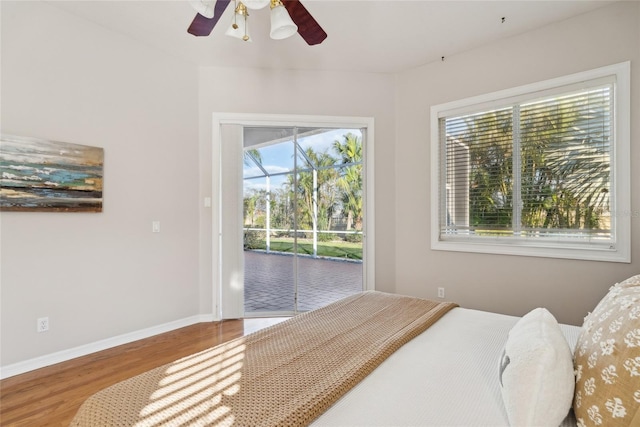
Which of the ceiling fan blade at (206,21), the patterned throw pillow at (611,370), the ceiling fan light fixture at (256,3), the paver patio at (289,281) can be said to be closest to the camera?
the patterned throw pillow at (611,370)

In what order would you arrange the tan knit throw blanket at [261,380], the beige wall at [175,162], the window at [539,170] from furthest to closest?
the window at [539,170] → the beige wall at [175,162] → the tan knit throw blanket at [261,380]

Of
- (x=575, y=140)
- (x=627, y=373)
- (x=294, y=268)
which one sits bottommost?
(x=294, y=268)

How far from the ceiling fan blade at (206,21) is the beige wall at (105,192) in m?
1.42

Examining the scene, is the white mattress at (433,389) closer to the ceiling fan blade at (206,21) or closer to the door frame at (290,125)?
the ceiling fan blade at (206,21)

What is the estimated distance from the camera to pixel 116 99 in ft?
9.68

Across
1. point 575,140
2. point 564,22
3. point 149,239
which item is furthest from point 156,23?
point 575,140

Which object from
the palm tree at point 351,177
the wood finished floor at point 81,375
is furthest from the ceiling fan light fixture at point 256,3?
the wood finished floor at point 81,375

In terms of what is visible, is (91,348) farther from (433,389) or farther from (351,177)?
(351,177)

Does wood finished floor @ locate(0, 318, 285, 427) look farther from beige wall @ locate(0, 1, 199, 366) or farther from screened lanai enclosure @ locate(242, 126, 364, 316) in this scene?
screened lanai enclosure @ locate(242, 126, 364, 316)

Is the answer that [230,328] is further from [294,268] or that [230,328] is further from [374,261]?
[374,261]

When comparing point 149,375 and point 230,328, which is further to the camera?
point 230,328

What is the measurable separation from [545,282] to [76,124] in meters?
4.30

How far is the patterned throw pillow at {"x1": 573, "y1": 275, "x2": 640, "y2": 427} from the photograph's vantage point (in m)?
0.76

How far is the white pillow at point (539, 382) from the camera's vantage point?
864 mm
